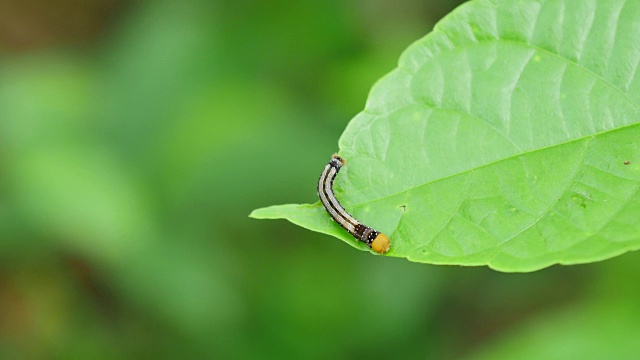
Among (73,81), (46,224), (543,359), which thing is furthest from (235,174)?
(543,359)

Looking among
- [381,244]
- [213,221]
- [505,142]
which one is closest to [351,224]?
[381,244]

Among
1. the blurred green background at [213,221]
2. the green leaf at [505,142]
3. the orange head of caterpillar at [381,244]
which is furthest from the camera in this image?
the blurred green background at [213,221]

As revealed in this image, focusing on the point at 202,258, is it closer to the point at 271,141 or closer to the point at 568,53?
the point at 271,141

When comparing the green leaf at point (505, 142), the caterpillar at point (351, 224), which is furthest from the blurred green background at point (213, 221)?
the caterpillar at point (351, 224)

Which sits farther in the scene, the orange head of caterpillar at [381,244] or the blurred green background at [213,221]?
the blurred green background at [213,221]

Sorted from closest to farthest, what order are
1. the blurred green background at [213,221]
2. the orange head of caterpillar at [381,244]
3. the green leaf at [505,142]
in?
1. the green leaf at [505,142]
2. the orange head of caterpillar at [381,244]
3. the blurred green background at [213,221]

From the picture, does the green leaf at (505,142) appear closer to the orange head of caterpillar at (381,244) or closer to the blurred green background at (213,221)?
the orange head of caterpillar at (381,244)
